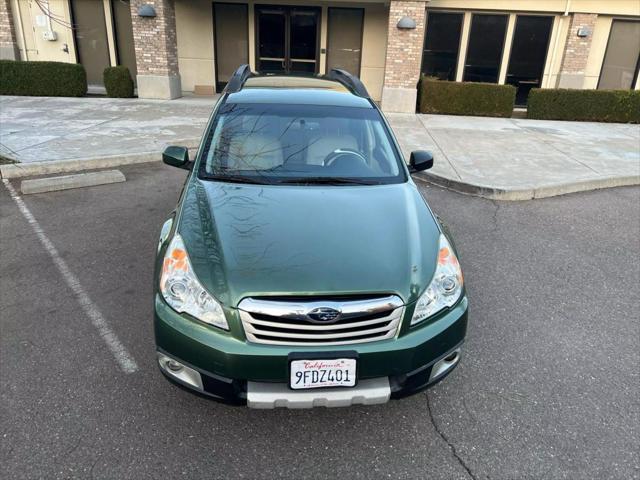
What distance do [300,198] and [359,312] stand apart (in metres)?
1.04

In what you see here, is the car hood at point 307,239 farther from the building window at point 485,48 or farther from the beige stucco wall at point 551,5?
the building window at point 485,48

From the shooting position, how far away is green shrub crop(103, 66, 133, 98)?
47.2 feet

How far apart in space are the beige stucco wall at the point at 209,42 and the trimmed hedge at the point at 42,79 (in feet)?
11.9

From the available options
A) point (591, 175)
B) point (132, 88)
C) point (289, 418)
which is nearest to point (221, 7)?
point (132, 88)

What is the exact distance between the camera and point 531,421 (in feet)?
9.57

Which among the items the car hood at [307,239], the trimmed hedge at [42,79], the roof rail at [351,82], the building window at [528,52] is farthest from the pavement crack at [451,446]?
the building window at [528,52]

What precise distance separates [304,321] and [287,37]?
51.9ft

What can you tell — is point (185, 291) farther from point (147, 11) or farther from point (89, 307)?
point (147, 11)

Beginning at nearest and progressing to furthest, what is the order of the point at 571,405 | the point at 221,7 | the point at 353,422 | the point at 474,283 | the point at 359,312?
the point at 359,312
the point at 353,422
the point at 571,405
the point at 474,283
the point at 221,7

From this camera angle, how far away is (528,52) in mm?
16281

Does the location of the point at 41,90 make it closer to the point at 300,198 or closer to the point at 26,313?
the point at 26,313

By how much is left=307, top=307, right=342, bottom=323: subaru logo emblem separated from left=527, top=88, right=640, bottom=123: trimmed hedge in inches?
535

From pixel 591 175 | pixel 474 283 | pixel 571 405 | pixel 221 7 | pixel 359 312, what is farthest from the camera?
pixel 221 7

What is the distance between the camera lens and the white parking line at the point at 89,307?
10.9 ft
